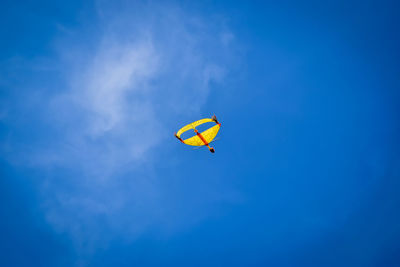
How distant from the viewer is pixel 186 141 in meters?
20.5

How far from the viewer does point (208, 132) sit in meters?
20.3

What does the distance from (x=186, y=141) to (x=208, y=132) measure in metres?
2.33
